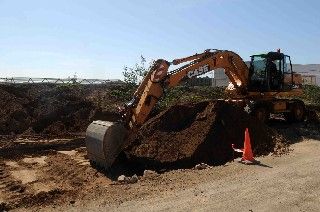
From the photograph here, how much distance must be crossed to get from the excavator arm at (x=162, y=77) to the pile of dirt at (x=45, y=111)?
7.20 metres

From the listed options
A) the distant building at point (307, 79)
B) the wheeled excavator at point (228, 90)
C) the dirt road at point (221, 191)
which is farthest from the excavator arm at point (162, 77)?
the distant building at point (307, 79)

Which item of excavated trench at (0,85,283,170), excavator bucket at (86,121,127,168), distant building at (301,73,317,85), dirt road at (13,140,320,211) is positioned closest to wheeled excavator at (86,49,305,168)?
excavator bucket at (86,121,127,168)

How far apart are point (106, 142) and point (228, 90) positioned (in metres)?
7.66

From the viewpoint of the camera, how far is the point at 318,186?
368 inches

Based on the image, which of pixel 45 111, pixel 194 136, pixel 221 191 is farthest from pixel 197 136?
pixel 45 111

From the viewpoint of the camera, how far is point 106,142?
41.6 feet

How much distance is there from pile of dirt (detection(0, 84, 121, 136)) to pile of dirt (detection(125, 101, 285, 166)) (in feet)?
23.8

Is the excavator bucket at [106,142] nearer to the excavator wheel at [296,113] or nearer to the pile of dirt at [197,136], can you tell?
the pile of dirt at [197,136]

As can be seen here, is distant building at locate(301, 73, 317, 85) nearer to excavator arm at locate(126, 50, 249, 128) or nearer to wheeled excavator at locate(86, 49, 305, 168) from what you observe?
wheeled excavator at locate(86, 49, 305, 168)

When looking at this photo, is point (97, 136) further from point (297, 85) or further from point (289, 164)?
point (297, 85)

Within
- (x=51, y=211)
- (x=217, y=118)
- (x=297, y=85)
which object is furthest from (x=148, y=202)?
(x=297, y=85)

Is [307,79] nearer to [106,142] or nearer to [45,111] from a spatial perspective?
[45,111]

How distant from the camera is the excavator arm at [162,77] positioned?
43.2 feet

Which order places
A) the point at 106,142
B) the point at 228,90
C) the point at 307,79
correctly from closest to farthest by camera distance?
the point at 106,142, the point at 228,90, the point at 307,79
